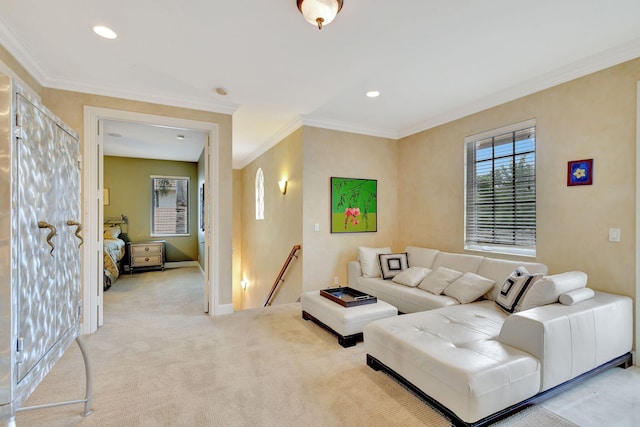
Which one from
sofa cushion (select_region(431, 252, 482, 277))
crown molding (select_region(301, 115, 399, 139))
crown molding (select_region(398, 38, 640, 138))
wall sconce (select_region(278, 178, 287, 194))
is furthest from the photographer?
wall sconce (select_region(278, 178, 287, 194))

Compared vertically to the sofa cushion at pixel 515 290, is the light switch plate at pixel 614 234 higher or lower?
higher

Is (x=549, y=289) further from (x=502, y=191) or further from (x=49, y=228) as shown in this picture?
(x=49, y=228)

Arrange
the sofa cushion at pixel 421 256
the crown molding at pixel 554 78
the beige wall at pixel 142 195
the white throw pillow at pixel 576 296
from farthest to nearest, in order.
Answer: the beige wall at pixel 142 195, the sofa cushion at pixel 421 256, the crown molding at pixel 554 78, the white throw pillow at pixel 576 296

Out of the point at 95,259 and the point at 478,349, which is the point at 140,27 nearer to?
the point at 95,259

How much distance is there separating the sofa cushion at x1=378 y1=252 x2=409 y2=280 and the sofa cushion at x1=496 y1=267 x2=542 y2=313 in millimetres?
1403

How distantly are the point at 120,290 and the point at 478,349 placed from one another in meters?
5.40

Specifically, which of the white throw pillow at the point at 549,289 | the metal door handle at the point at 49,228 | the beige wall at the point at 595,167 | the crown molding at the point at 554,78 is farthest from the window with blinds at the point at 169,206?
the white throw pillow at the point at 549,289

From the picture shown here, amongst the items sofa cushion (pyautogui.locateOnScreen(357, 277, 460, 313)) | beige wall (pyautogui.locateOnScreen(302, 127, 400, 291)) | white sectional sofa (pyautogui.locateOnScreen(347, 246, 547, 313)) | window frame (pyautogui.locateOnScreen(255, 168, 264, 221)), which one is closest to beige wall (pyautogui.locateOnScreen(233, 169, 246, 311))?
window frame (pyautogui.locateOnScreen(255, 168, 264, 221))

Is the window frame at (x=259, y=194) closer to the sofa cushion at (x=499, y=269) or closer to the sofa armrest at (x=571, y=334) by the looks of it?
the sofa cushion at (x=499, y=269)

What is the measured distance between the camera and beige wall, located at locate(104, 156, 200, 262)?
22.6 ft

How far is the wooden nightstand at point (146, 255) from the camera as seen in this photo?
652 centimetres

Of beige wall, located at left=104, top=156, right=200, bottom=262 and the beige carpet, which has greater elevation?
beige wall, located at left=104, top=156, right=200, bottom=262

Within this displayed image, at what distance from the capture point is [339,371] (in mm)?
2340

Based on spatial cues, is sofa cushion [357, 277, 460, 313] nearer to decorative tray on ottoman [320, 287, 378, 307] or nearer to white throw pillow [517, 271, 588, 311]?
decorative tray on ottoman [320, 287, 378, 307]
